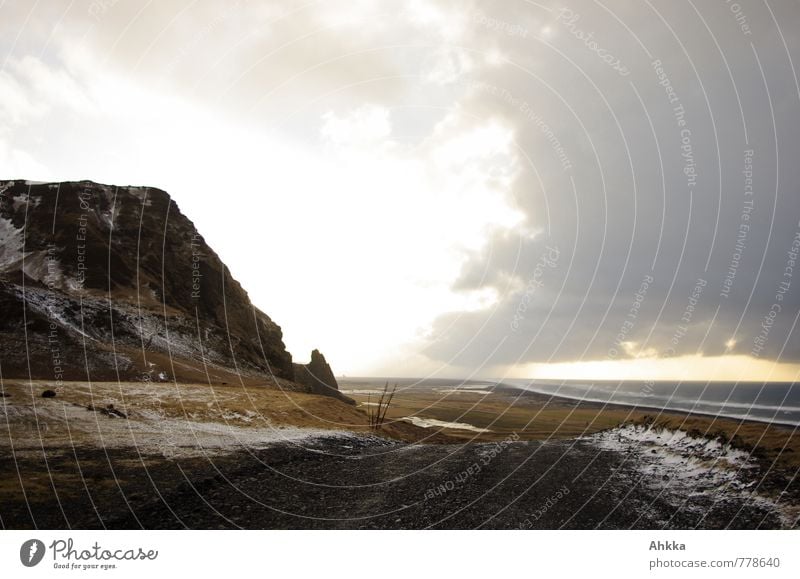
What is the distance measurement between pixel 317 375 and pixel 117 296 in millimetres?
45704

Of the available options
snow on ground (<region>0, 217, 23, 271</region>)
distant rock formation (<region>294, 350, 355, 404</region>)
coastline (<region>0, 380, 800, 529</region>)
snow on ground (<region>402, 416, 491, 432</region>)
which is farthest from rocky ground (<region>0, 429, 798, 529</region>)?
snow on ground (<region>0, 217, 23, 271</region>)

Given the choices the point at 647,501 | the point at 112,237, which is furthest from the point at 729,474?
the point at 112,237

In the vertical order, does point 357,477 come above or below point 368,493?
below

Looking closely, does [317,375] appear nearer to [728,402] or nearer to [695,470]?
[695,470]

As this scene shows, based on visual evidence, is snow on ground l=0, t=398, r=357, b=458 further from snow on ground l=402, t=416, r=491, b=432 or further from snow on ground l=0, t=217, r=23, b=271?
snow on ground l=0, t=217, r=23, b=271

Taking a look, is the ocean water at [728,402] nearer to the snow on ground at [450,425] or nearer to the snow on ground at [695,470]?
the snow on ground at [450,425]

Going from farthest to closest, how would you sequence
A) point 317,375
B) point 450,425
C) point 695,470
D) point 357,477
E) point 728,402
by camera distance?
point 317,375 → point 728,402 → point 450,425 → point 357,477 → point 695,470

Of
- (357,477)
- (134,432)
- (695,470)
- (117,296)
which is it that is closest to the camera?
(695,470)

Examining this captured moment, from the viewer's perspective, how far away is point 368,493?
16.2 meters

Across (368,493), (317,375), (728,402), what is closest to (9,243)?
(317,375)

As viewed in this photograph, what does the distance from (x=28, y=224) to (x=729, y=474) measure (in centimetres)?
9697

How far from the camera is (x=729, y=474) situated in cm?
1681

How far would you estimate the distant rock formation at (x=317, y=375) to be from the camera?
292ft

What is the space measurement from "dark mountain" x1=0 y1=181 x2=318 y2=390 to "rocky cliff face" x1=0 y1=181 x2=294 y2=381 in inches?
7.1
